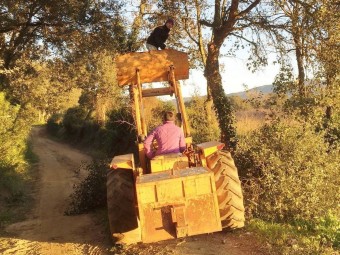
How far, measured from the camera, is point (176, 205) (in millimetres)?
5441

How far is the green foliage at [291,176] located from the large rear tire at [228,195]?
1.17 m

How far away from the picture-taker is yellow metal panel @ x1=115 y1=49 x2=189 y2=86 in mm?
7922

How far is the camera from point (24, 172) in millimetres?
15992

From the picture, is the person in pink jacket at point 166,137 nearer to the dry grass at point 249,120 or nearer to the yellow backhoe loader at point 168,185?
the yellow backhoe loader at point 168,185

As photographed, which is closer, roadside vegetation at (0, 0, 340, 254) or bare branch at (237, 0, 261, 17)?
roadside vegetation at (0, 0, 340, 254)

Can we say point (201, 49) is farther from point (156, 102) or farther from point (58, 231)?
point (58, 231)

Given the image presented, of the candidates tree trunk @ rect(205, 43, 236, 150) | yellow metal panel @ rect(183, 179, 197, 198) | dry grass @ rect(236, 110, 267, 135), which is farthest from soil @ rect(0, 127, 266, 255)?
tree trunk @ rect(205, 43, 236, 150)

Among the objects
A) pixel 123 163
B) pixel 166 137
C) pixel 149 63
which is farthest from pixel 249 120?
pixel 123 163

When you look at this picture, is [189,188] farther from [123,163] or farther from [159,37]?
[159,37]

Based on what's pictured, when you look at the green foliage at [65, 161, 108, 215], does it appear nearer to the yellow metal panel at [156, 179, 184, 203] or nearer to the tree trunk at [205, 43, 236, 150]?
the tree trunk at [205, 43, 236, 150]

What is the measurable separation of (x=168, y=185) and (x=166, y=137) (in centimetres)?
125

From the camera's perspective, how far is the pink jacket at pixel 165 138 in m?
6.53

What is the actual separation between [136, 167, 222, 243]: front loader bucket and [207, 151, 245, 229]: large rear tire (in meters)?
0.76

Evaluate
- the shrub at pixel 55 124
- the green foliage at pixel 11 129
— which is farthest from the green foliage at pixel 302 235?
the shrub at pixel 55 124
